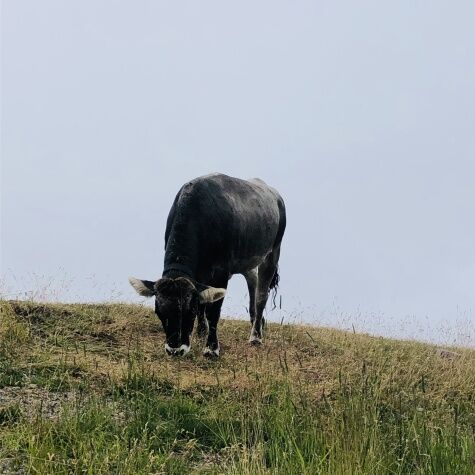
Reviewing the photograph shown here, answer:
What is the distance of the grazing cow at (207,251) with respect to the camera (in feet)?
28.5

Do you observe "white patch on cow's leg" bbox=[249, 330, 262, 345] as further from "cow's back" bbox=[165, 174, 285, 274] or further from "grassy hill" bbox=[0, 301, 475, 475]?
"grassy hill" bbox=[0, 301, 475, 475]

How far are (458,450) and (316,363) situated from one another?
15.6 ft

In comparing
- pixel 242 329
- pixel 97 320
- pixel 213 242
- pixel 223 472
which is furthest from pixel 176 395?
pixel 242 329

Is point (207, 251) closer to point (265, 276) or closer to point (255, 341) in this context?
point (255, 341)

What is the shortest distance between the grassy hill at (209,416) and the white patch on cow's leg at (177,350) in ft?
0.45

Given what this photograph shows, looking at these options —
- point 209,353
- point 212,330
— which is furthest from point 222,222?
point 209,353

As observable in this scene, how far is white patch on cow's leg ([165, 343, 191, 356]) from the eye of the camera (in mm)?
8555

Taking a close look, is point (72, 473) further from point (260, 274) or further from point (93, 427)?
point (260, 274)

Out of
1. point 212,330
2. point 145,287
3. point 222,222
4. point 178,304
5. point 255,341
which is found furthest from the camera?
point 255,341

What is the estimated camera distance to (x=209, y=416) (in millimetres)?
5793

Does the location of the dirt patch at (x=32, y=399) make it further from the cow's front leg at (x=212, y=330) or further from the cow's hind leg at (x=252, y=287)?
the cow's hind leg at (x=252, y=287)

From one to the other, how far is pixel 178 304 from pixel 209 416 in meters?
2.93

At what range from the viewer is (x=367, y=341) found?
492 inches

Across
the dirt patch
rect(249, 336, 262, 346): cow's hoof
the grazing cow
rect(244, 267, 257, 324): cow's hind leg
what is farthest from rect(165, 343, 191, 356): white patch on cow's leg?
rect(244, 267, 257, 324): cow's hind leg
